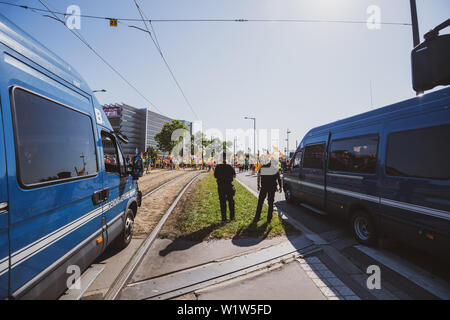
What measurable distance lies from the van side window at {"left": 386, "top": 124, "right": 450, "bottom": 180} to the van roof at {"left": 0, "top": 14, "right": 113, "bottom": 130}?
4.59 metres

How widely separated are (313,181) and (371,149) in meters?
2.25

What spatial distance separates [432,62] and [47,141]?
16.4ft

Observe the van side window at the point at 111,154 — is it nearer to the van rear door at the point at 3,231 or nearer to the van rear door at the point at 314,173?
the van rear door at the point at 3,231

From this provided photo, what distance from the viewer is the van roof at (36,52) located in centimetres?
168

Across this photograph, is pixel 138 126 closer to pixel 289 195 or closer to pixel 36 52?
pixel 289 195

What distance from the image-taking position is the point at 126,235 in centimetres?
414

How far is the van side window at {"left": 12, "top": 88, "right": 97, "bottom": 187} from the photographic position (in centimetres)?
173

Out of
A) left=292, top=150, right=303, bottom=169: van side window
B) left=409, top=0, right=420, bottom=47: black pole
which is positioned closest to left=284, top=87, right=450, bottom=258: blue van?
left=292, top=150, right=303, bottom=169: van side window

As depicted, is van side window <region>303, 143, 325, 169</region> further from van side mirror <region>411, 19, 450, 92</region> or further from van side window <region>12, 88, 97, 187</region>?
van side window <region>12, 88, 97, 187</region>

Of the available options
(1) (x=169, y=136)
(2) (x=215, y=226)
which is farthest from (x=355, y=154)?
(1) (x=169, y=136)

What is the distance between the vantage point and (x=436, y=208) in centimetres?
282

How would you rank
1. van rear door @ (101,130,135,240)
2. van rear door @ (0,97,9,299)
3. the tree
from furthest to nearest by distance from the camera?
the tree, van rear door @ (101,130,135,240), van rear door @ (0,97,9,299)
